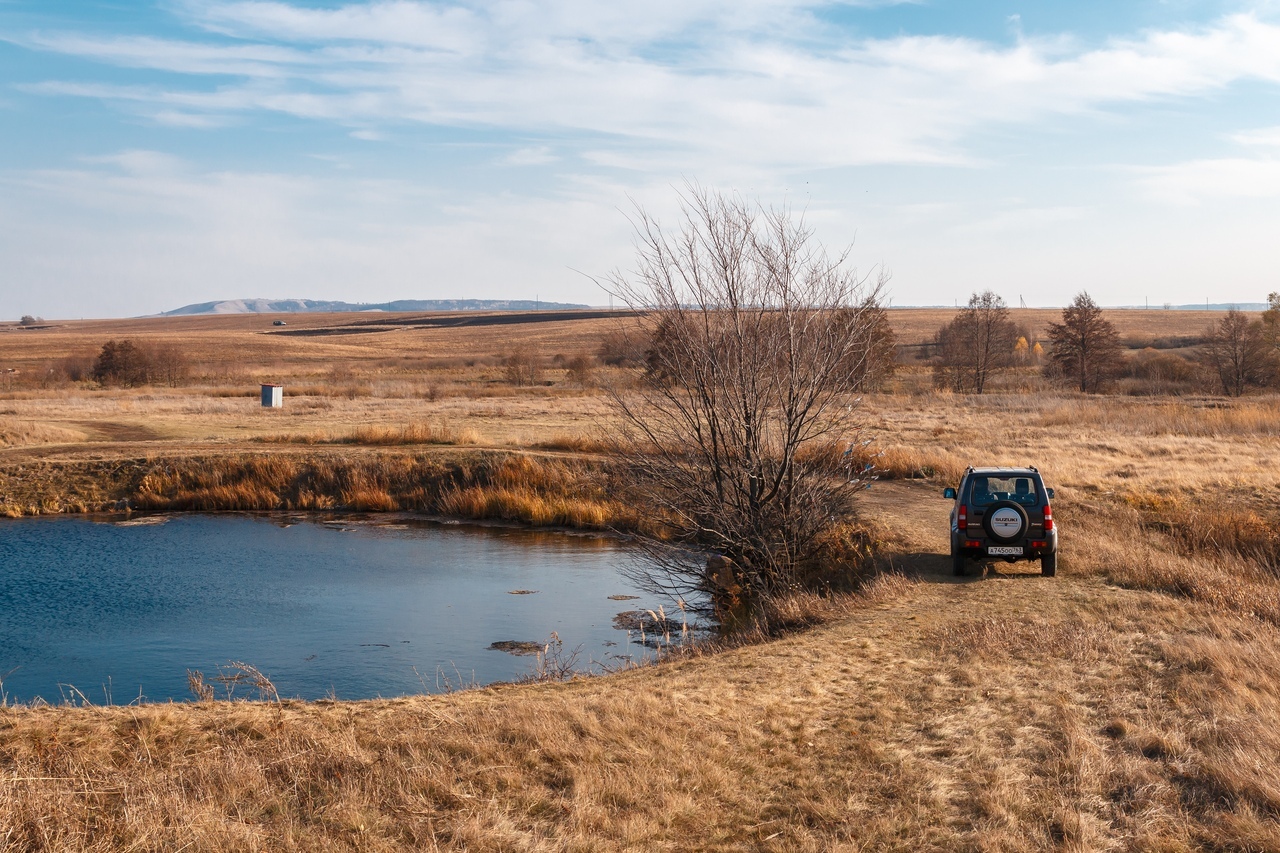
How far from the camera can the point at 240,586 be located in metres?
19.2

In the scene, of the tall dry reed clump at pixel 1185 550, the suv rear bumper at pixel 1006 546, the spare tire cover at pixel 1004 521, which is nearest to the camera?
the tall dry reed clump at pixel 1185 550

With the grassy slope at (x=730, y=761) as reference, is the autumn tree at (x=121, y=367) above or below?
above

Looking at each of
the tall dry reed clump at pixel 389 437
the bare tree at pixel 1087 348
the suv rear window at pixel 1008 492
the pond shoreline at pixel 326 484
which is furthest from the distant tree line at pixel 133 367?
the suv rear window at pixel 1008 492

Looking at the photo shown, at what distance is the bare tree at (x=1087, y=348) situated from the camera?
195ft

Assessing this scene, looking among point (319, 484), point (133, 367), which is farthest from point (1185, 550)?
point (133, 367)

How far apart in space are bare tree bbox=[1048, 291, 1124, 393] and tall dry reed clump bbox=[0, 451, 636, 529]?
141ft

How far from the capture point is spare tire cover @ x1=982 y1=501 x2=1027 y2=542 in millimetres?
13906

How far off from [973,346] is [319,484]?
4504 cm

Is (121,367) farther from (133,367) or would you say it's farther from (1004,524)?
(1004,524)

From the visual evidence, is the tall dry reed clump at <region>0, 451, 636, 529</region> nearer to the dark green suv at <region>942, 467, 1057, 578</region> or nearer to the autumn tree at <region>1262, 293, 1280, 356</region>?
the dark green suv at <region>942, 467, 1057, 578</region>

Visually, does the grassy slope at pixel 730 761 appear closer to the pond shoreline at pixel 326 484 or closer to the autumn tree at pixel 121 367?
the pond shoreline at pixel 326 484

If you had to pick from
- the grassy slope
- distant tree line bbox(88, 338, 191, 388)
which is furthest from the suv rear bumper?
distant tree line bbox(88, 338, 191, 388)

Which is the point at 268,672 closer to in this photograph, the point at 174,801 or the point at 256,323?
the point at 174,801

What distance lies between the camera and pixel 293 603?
18.0m
